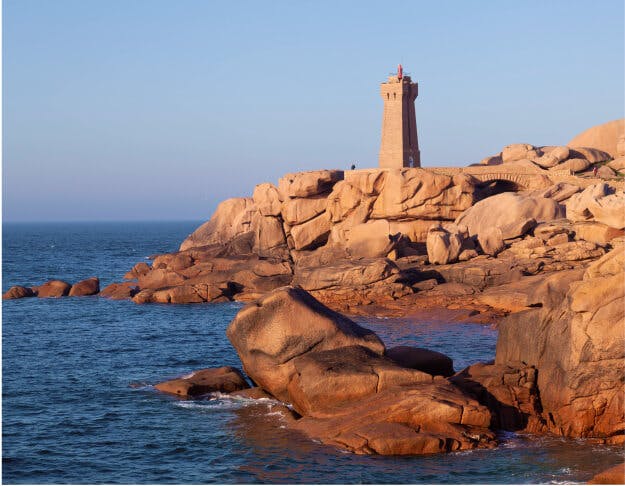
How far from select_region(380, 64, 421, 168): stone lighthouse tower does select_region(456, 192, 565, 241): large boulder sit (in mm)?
14913

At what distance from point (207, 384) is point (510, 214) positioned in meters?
28.3

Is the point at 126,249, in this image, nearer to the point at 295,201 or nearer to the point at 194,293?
the point at 295,201

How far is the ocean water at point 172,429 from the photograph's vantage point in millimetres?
18906

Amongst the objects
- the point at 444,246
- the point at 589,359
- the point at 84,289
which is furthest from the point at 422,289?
the point at 589,359

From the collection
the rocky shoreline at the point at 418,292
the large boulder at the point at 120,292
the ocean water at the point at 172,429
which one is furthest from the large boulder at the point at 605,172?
the large boulder at the point at 120,292

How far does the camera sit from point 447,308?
41.3m

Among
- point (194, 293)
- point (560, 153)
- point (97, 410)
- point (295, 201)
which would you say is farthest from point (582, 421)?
point (560, 153)

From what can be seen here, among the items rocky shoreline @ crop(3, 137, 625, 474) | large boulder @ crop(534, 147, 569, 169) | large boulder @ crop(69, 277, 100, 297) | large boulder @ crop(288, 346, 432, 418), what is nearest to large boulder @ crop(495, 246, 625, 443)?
rocky shoreline @ crop(3, 137, 625, 474)

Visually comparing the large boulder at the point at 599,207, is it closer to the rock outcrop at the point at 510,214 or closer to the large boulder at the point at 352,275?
the rock outcrop at the point at 510,214

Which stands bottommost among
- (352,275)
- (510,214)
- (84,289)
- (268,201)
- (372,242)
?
(84,289)

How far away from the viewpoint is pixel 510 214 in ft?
164

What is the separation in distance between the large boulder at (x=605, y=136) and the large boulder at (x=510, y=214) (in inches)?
950

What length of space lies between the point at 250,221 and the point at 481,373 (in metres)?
52.3

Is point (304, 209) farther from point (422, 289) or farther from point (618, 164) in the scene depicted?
point (618, 164)
